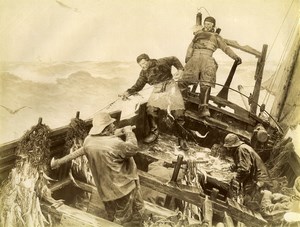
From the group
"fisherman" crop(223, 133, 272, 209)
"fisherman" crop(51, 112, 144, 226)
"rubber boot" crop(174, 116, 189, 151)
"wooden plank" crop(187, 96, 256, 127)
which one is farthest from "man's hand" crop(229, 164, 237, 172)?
"fisherman" crop(51, 112, 144, 226)

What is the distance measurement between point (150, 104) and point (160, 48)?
818 millimetres

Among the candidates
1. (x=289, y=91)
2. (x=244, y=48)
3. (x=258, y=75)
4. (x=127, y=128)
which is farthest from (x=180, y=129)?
(x=289, y=91)

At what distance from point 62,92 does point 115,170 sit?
138cm

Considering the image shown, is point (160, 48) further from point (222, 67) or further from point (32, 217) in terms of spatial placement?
point (32, 217)

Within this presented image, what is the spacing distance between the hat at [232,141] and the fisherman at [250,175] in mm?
67

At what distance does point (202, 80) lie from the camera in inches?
366

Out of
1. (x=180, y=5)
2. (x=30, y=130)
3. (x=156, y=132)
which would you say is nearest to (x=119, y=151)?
(x=156, y=132)

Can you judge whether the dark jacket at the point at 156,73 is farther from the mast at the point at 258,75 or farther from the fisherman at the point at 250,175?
the fisherman at the point at 250,175

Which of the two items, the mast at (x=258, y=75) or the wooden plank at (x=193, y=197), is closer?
the wooden plank at (x=193, y=197)

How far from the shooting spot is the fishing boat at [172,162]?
29.4ft

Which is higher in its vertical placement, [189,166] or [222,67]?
[222,67]

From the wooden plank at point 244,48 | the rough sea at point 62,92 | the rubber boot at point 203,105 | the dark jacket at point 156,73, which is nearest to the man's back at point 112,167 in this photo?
the rough sea at point 62,92

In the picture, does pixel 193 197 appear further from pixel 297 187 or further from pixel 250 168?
pixel 297 187

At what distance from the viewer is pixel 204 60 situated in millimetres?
9344
